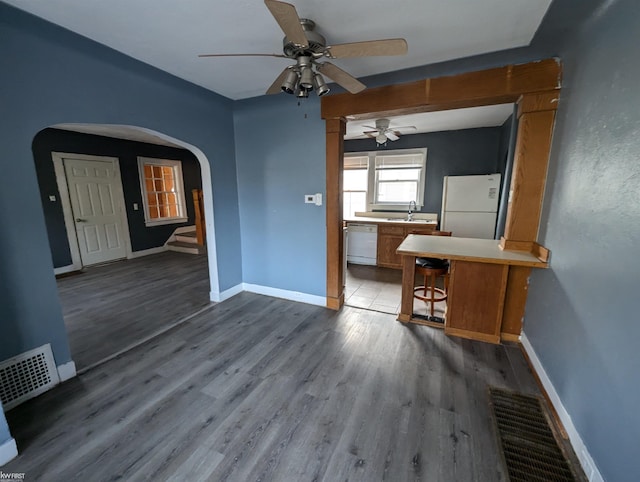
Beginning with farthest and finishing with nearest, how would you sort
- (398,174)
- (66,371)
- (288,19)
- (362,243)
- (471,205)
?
(398,174), (362,243), (471,205), (66,371), (288,19)

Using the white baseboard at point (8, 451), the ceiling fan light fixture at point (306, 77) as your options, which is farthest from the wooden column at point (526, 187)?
the white baseboard at point (8, 451)

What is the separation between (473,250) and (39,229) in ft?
11.8

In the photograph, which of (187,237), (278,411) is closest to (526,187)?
(278,411)

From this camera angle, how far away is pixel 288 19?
4.49 feet

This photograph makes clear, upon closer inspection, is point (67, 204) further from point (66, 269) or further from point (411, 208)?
point (411, 208)

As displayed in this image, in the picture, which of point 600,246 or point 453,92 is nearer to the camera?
point 600,246

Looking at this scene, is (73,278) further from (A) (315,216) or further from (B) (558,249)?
(B) (558,249)

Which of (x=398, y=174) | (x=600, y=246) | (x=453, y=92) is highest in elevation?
(x=453, y=92)

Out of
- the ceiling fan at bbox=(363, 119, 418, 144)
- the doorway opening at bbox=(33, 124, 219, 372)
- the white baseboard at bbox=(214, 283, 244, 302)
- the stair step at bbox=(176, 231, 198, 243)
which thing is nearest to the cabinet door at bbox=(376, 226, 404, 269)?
the ceiling fan at bbox=(363, 119, 418, 144)

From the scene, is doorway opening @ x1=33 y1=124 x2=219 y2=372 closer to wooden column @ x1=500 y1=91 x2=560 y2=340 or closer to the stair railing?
the stair railing

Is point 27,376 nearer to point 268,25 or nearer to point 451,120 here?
point 268,25

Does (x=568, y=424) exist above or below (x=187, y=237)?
below

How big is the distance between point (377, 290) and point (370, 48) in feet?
10.1

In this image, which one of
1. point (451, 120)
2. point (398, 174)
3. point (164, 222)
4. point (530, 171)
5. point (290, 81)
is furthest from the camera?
point (164, 222)
